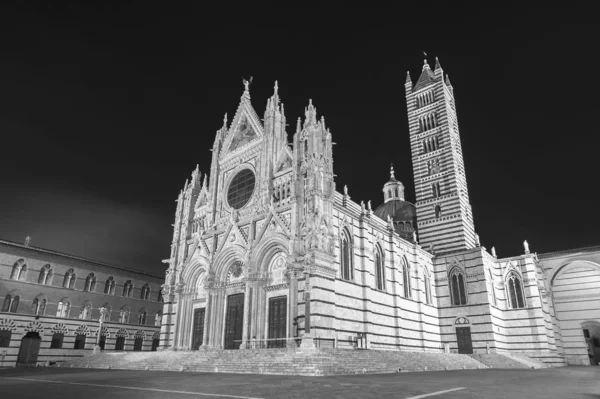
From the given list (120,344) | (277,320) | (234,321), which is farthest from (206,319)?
(120,344)

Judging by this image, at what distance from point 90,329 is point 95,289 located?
382 centimetres

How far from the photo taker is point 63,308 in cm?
3616

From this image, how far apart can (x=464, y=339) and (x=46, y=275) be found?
38444mm

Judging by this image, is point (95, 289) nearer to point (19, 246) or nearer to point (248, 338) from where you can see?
point (19, 246)

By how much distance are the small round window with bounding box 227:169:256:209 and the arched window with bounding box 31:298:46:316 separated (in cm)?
1962

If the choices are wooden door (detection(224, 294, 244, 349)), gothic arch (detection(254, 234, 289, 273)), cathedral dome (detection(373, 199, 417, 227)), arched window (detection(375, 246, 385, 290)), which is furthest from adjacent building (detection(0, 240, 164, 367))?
cathedral dome (detection(373, 199, 417, 227))

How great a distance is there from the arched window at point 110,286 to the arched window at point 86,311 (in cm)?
214

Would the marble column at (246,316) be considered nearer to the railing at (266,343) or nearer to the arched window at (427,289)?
the railing at (266,343)

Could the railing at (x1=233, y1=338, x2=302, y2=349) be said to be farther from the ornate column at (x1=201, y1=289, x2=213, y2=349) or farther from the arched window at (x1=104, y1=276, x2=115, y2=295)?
the arched window at (x1=104, y1=276, x2=115, y2=295)

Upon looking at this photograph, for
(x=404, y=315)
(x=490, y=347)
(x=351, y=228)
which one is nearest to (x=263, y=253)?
(x=351, y=228)

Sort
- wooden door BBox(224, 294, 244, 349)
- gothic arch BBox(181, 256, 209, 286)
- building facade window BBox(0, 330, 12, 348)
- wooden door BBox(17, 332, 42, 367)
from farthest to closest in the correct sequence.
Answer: wooden door BBox(17, 332, 42, 367) → building facade window BBox(0, 330, 12, 348) → gothic arch BBox(181, 256, 209, 286) → wooden door BBox(224, 294, 244, 349)

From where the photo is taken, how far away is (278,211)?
26.5 metres

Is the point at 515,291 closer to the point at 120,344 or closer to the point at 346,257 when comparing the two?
the point at 346,257

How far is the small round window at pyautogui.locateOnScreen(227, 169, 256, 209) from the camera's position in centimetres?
3078
